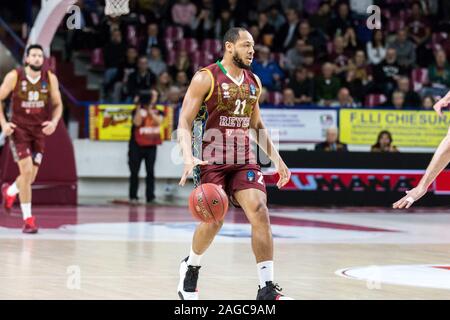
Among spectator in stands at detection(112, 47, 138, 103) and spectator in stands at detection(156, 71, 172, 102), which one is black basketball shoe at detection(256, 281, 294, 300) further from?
spectator in stands at detection(112, 47, 138, 103)

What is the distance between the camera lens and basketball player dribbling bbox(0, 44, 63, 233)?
1344 cm

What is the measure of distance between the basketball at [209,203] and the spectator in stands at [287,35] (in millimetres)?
15920

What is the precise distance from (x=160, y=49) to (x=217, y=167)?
578 inches

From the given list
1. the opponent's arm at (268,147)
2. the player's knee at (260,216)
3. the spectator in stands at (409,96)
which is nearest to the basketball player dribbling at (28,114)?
the opponent's arm at (268,147)

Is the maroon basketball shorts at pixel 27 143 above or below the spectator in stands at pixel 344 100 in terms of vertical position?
below

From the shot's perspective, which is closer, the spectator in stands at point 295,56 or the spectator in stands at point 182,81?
the spectator in stands at point 182,81

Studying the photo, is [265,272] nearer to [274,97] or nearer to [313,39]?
[274,97]

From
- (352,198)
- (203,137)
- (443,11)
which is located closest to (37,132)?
(203,137)

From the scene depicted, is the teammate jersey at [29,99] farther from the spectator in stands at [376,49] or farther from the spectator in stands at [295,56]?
the spectator in stands at [376,49]

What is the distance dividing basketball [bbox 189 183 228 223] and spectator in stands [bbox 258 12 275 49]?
1574 cm

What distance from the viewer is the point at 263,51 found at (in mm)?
21953

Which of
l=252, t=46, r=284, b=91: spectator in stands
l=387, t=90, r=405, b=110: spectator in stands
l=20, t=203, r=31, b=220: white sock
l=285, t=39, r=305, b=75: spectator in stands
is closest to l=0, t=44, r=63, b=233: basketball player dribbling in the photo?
l=20, t=203, r=31, b=220: white sock

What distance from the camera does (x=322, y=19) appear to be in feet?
78.9

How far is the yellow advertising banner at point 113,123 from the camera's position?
20.4 metres
